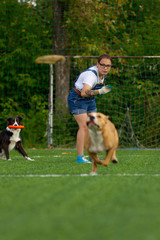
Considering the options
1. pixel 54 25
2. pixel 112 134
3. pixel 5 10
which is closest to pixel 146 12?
pixel 54 25

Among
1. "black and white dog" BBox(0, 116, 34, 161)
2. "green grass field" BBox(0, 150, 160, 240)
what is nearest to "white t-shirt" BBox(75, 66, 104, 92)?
"black and white dog" BBox(0, 116, 34, 161)

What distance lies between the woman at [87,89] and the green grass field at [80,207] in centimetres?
184

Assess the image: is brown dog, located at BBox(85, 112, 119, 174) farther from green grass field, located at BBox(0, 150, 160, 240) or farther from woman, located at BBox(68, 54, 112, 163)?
woman, located at BBox(68, 54, 112, 163)

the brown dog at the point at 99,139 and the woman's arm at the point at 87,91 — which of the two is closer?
the brown dog at the point at 99,139

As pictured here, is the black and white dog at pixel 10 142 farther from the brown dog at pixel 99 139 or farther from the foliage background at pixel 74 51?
the foliage background at pixel 74 51

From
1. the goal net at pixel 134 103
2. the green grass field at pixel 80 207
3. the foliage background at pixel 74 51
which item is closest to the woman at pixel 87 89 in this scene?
the green grass field at pixel 80 207

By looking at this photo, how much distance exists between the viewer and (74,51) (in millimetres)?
13414

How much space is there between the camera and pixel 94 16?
13078 millimetres

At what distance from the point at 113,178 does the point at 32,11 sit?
10732 mm

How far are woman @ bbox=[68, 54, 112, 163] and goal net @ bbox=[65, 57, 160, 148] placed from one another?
4.54 metres

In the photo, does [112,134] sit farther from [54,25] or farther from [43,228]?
[54,25]

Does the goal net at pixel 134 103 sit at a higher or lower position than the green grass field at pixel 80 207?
lower

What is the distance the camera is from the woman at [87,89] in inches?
243

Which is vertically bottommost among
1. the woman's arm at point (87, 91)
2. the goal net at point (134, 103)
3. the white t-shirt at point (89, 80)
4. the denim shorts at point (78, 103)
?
the goal net at point (134, 103)
